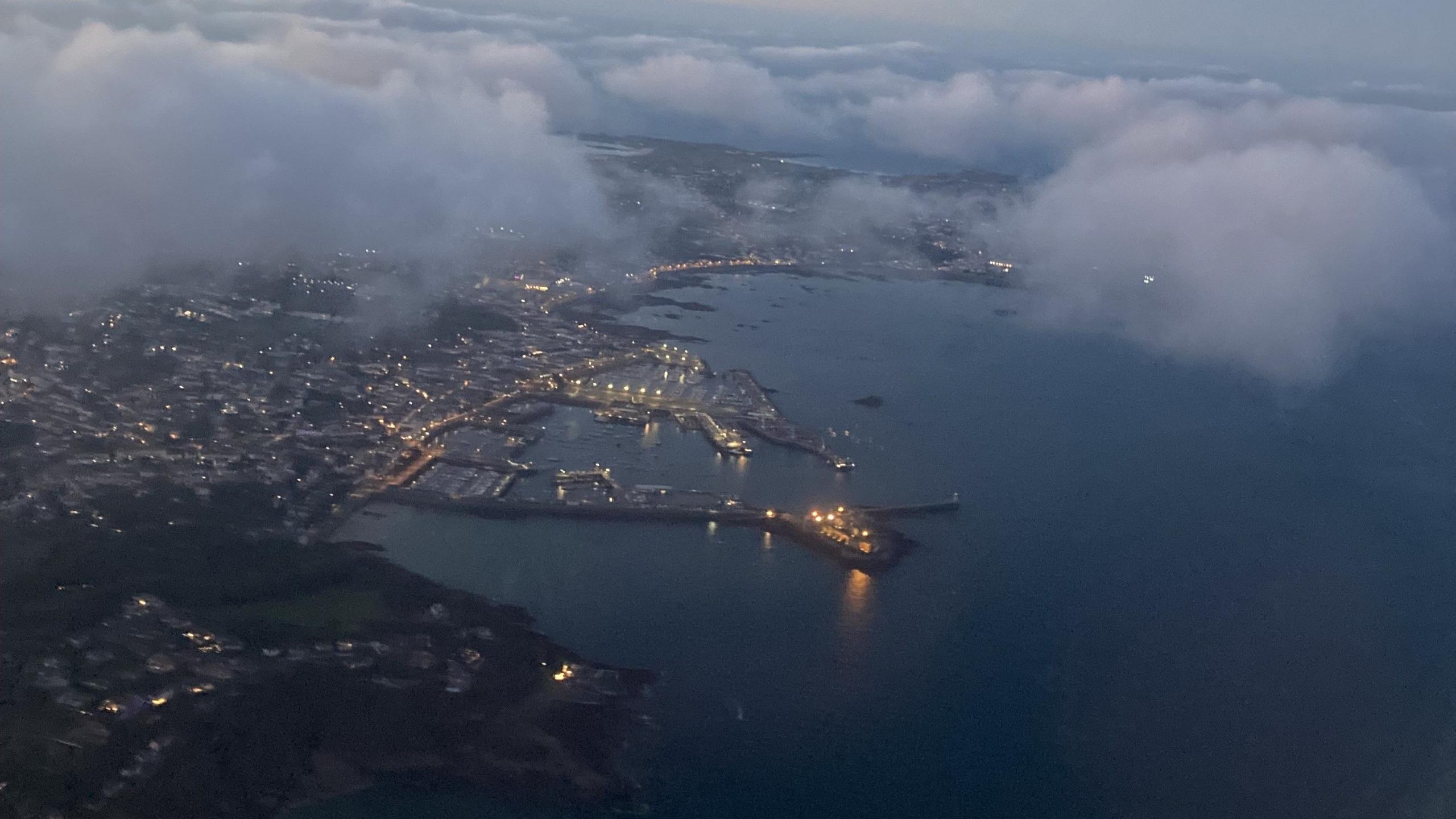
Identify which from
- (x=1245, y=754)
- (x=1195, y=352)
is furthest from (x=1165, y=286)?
(x=1245, y=754)

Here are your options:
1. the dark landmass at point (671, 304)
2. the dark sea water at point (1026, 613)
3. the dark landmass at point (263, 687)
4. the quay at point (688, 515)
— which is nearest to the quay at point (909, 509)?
the dark sea water at point (1026, 613)

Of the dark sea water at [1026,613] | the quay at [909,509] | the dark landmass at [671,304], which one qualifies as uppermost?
the dark landmass at [671,304]

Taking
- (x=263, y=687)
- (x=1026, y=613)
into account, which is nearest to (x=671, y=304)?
(x=1026, y=613)

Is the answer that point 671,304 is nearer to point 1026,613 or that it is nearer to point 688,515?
point 688,515

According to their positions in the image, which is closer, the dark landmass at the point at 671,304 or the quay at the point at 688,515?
the quay at the point at 688,515

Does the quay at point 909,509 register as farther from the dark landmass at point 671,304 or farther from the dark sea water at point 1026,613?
the dark landmass at point 671,304

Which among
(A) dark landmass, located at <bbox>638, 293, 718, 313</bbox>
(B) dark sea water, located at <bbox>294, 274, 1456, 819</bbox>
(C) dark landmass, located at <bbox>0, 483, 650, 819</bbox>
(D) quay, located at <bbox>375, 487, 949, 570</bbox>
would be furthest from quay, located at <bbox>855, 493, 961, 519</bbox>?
(A) dark landmass, located at <bbox>638, 293, 718, 313</bbox>

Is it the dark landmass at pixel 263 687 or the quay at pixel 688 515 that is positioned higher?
the quay at pixel 688 515
